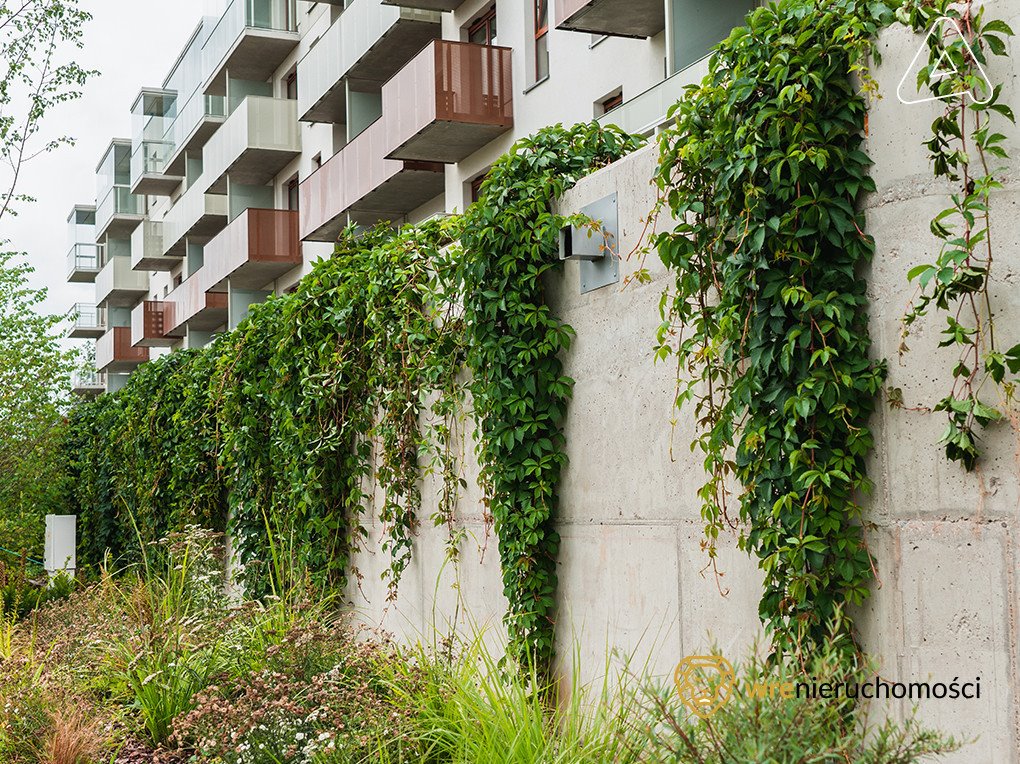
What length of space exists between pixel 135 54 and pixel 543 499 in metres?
42.4

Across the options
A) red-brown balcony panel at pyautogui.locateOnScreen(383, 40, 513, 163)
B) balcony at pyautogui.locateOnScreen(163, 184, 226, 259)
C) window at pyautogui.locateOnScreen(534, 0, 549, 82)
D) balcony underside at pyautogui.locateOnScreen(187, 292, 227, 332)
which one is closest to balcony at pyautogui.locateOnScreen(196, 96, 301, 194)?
balcony at pyautogui.locateOnScreen(163, 184, 226, 259)

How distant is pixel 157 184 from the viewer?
3941 cm

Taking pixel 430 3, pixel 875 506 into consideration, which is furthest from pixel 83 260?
pixel 875 506

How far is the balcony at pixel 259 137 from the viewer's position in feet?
84.2

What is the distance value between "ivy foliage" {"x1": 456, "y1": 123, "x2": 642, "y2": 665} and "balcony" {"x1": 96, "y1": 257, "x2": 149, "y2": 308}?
42451 millimetres

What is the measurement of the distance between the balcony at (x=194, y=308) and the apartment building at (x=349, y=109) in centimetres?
7

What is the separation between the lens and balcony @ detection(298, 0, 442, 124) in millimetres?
18781

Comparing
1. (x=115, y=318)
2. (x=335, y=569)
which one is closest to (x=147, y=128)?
(x=115, y=318)

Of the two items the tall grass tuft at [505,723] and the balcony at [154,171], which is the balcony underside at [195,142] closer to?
the balcony at [154,171]

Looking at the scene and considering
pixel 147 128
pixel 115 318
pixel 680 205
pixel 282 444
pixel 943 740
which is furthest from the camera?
pixel 115 318

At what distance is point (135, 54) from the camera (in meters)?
43.8

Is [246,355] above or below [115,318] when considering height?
below

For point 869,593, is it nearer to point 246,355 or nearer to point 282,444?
point 282,444

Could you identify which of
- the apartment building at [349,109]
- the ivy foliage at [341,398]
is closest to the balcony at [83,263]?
the apartment building at [349,109]
